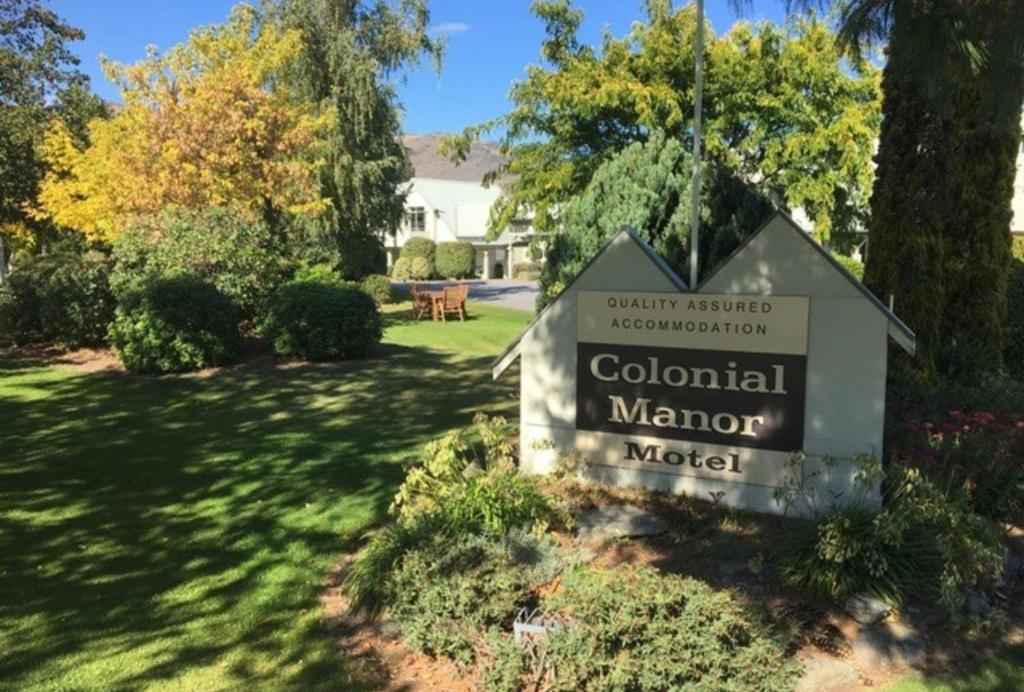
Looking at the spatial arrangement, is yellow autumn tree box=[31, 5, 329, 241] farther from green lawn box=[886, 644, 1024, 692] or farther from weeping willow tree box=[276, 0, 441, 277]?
green lawn box=[886, 644, 1024, 692]

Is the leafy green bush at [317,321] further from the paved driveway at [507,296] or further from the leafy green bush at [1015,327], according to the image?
the paved driveway at [507,296]

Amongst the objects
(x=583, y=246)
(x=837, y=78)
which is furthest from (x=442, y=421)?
(x=837, y=78)

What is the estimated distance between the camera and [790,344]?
5152 millimetres

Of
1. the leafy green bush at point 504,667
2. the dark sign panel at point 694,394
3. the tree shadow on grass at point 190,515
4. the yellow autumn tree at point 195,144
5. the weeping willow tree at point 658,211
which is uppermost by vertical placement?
the yellow autumn tree at point 195,144

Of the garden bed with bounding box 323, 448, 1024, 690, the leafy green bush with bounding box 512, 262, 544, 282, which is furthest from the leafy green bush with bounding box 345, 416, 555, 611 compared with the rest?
the leafy green bush with bounding box 512, 262, 544, 282

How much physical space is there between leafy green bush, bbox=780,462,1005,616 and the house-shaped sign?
1.53 ft

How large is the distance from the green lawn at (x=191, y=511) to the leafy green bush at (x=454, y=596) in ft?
1.41

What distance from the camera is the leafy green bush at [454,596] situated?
3.81m

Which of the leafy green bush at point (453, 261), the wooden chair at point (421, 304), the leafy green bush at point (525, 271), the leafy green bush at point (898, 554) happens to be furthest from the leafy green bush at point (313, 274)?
the leafy green bush at point (453, 261)

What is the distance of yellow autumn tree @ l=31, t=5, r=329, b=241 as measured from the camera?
17516mm

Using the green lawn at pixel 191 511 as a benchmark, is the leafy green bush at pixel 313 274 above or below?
above

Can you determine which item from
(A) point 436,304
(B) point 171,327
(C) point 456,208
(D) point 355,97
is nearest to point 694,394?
(B) point 171,327

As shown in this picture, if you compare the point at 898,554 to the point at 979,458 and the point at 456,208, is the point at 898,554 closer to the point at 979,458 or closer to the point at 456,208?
the point at 979,458

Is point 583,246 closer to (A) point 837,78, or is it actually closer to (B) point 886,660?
(B) point 886,660
